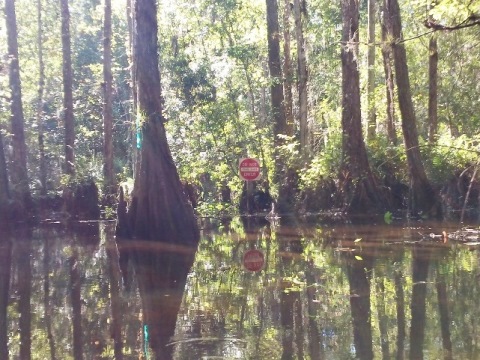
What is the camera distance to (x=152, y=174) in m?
14.5

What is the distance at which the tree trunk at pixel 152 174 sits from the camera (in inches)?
566

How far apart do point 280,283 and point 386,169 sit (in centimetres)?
1233

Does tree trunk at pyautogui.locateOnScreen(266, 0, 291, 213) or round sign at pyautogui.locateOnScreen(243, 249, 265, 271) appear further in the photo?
tree trunk at pyautogui.locateOnScreen(266, 0, 291, 213)

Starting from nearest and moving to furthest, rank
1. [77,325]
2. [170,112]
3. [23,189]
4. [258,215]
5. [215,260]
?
[77,325] < [215,260] < [258,215] < [23,189] < [170,112]

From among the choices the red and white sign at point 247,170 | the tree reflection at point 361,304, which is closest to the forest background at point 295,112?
the red and white sign at point 247,170

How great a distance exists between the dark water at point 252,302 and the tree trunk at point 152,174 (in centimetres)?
180

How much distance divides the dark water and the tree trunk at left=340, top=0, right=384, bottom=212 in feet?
18.8

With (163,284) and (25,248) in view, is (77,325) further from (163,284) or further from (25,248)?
(25,248)

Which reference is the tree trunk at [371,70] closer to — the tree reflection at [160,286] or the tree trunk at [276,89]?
the tree trunk at [276,89]

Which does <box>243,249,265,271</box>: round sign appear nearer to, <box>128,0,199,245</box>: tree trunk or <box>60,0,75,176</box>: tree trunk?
<box>128,0,199,245</box>: tree trunk

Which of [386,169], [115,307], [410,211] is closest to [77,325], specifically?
[115,307]

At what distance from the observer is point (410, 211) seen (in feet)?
56.7

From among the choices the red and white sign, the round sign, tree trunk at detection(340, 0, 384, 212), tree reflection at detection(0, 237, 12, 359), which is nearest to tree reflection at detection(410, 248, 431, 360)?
the round sign

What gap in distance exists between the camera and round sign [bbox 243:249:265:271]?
9.58 m
